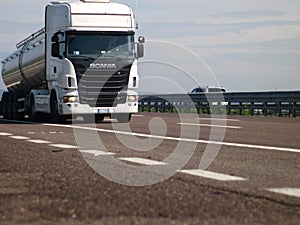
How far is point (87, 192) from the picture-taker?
7.07 meters

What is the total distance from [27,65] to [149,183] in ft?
69.2

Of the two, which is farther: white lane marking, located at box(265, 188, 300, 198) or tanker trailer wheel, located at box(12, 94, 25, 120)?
tanker trailer wheel, located at box(12, 94, 25, 120)

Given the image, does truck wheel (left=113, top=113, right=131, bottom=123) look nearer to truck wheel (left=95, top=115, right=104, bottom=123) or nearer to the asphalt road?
truck wheel (left=95, top=115, right=104, bottom=123)

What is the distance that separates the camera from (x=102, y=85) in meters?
22.8

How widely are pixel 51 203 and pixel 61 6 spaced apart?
17711 millimetres

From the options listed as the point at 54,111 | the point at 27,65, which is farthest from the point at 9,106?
the point at 54,111

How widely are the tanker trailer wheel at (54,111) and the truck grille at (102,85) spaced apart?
1.60 m

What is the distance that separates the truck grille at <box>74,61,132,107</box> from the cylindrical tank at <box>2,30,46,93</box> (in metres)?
2.99

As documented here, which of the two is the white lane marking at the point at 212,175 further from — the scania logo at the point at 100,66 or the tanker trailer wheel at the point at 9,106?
the tanker trailer wheel at the point at 9,106

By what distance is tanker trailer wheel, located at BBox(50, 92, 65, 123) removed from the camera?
24178mm

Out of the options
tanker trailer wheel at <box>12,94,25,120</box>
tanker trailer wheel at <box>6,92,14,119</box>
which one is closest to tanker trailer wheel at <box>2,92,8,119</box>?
tanker trailer wheel at <box>6,92,14,119</box>

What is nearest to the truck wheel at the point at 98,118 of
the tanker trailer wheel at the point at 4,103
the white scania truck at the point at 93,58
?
the white scania truck at the point at 93,58

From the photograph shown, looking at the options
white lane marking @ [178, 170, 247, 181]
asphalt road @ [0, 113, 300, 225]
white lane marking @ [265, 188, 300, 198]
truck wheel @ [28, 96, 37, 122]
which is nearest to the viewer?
asphalt road @ [0, 113, 300, 225]

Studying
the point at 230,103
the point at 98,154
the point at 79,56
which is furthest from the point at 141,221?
the point at 230,103
